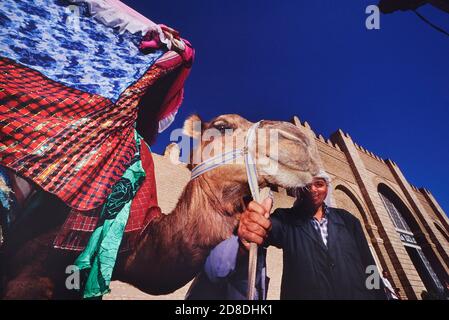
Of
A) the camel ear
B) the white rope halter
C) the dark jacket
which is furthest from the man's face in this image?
the camel ear

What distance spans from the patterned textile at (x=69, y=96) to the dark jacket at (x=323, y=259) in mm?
1717

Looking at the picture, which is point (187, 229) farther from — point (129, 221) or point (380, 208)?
point (380, 208)

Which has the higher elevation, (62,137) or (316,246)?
(62,137)

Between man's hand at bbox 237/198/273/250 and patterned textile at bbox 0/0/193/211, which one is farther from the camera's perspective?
patterned textile at bbox 0/0/193/211

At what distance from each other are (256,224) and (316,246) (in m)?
0.82

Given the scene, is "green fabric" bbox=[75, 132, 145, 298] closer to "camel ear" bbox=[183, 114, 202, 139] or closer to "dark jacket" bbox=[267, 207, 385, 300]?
"camel ear" bbox=[183, 114, 202, 139]

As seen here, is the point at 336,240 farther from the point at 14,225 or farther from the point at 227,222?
the point at 14,225

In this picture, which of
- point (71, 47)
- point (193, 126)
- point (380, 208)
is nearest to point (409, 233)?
point (380, 208)

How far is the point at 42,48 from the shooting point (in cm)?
227

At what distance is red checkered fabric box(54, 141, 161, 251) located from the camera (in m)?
1.79

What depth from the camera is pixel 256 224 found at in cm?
168
